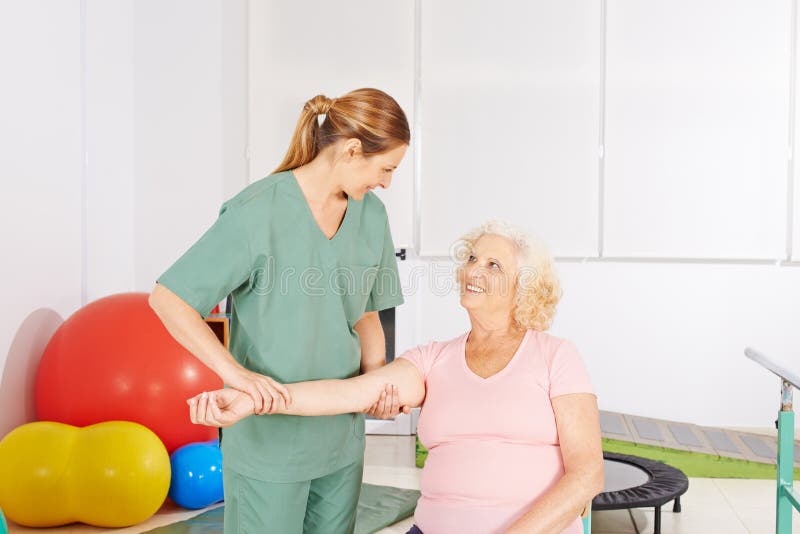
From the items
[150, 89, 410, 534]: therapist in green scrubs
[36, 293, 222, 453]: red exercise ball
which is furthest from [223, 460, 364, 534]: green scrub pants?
[36, 293, 222, 453]: red exercise ball

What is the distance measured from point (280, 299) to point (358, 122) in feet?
1.19

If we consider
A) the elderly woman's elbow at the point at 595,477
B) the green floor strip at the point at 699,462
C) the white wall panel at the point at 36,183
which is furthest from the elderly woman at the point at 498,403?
the white wall panel at the point at 36,183

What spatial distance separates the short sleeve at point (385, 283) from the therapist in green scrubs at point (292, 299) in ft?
0.42

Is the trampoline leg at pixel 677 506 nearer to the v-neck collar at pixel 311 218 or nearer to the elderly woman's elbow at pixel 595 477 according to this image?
the elderly woman's elbow at pixel 595 477

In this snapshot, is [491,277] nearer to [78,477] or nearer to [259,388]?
[259,388]

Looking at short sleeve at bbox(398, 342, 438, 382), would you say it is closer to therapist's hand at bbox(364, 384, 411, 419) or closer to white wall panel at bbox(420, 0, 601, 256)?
therapist's hand at bbox(364, 384, 411, 419)

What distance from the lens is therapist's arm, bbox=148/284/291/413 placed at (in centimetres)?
150

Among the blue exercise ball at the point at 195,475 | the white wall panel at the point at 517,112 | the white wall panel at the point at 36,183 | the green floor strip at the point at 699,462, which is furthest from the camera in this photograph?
the white wall panel at the point at 517,112

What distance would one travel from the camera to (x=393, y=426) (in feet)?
15.3

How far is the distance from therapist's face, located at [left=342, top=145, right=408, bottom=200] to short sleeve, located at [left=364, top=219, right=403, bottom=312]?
0.65 ft

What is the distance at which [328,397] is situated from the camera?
1.65m

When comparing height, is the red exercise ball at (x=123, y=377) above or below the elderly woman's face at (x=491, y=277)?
below

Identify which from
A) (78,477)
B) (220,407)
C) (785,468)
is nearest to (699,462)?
(785,468)

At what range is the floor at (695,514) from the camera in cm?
311
